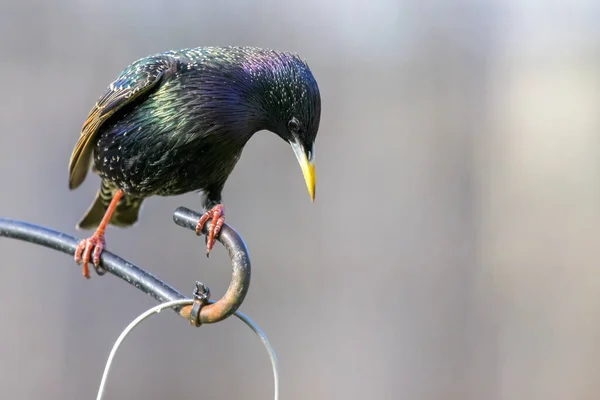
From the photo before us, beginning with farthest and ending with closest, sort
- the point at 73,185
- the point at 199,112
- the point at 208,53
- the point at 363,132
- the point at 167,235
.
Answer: the point at 363,132, the point at 167,235, the point at 73,185, the point at 208,53, the point at 199,112

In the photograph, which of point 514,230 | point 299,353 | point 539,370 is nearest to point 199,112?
point 299,353

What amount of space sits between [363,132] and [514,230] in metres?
0.90

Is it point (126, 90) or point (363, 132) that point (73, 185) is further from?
point (363, 132)

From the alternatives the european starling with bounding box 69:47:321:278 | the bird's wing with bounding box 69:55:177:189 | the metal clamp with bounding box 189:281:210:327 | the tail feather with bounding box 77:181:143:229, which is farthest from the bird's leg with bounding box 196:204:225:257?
the tail feather with bounding box 77:181:143:229

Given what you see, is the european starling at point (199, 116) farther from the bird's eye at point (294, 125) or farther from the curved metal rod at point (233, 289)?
the curved metal rod at point (233, 289)

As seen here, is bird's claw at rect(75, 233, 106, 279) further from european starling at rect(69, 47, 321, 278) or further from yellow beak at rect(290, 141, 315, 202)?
yellow beak at rect(290, 141, 315, 202)

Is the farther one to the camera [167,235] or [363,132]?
[363,132]

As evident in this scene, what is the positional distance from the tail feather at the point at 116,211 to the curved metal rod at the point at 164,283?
0.48 meters

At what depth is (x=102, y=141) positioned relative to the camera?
4.98ft

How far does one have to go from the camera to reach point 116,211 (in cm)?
192

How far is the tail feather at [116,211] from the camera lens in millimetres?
1887

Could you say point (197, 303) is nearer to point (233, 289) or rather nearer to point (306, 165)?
point (233, 289)

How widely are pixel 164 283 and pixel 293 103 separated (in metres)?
0.45

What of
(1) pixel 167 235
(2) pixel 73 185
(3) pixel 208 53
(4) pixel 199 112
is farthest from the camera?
(1) pixel 167 235
